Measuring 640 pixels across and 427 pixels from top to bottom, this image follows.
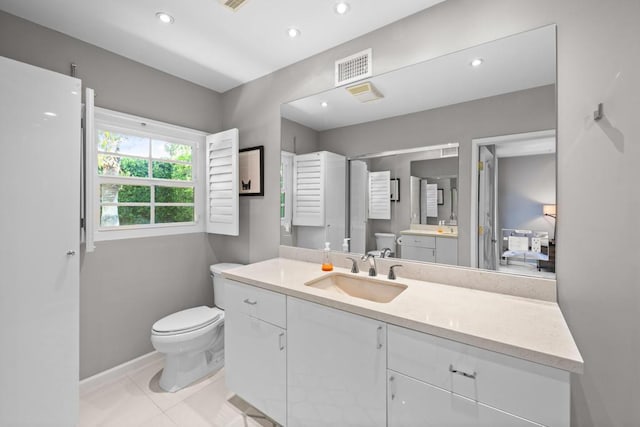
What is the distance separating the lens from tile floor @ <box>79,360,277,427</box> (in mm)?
1699

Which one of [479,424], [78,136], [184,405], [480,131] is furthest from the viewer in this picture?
[184,405]

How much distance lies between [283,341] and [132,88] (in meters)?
2.24

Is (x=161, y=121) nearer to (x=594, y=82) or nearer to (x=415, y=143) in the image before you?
(x=415, y=143)

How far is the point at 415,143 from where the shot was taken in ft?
5.52

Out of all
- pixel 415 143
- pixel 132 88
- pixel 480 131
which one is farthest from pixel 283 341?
pixel 132 88

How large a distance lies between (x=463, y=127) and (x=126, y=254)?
2.55m

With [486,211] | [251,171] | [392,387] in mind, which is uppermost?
Result: [251,171]

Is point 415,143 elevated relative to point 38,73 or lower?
lower

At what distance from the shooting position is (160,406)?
6.01ft

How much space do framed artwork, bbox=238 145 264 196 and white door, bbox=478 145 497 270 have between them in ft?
5.47

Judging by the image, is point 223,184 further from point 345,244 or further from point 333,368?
point 333,368

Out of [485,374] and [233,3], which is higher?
[233,3]

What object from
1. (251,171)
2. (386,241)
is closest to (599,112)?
(386,241)

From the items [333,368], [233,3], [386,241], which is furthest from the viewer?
[386,241]
